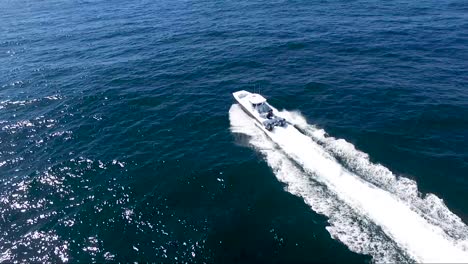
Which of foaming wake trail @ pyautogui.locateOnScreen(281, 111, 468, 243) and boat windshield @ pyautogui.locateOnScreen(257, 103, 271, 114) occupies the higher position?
boat windshield @ pyautogui.locateOnScreen(257, 103, 271, 114)

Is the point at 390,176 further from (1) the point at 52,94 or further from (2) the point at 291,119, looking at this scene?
(1) the point at 52,94

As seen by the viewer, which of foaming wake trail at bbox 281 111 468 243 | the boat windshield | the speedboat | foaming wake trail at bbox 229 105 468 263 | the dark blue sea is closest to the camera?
foaming wake trail at bbox 229 105 468 263

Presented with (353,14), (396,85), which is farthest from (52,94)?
(353,14)

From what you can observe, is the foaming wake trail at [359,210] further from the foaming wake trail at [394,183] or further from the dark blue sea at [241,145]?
the foaming wake trail at [394,183]

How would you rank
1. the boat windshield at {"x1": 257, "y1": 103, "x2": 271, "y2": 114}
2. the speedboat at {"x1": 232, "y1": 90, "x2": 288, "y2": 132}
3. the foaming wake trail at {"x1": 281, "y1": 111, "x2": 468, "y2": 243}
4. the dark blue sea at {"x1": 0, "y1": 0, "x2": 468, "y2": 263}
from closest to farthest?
the foaming wake trail at {"x1": 281, "y1": 111, "x2": 468, "y2": 243} < the dark blue sea at {"x1": 0, "y1": 0, "x2": 468, "y2": 263} < the speedboat at {"x1": 232, "y1": 90, "x2": 288, "y2": 132} < the boat windshield at {"x1": 257, "y1": 103, "x2": 271, "y2": 114}

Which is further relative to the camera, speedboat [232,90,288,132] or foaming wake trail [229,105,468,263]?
speedboat [232,90,288,132]

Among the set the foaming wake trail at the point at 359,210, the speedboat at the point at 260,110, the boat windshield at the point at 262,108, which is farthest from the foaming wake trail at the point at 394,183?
the boat windshield at the point at 262,108

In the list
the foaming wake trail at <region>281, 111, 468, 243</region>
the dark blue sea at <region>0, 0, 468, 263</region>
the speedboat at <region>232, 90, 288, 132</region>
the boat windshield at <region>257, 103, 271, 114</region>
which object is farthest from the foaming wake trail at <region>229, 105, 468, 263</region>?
the boat windshield at <region>257, 103, 271, 114</region>

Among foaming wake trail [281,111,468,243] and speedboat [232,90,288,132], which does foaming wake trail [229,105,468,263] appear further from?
speedboat [232,90,288,132]

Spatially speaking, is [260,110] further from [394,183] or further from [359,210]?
[359,210]
